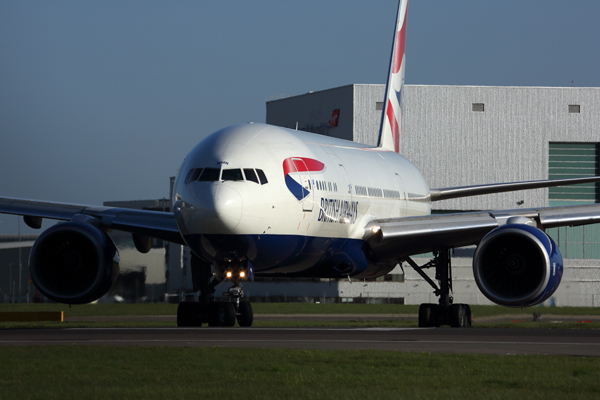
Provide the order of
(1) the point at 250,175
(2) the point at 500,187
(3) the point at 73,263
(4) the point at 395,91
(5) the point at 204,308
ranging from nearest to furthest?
(1) the point at 250,175 < (3) the point at 73,263 < (5) the point at 204,308 < (2) the point at 500,187 < (4) the point at 395,91

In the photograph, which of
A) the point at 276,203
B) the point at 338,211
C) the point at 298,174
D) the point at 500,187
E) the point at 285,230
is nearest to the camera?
the point at 276,203

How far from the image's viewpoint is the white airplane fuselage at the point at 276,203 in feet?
56.4

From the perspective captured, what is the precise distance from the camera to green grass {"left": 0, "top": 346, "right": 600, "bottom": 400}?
8.63 metres

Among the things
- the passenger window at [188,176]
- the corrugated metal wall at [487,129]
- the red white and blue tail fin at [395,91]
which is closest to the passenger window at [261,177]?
the passenger window at [188,176]

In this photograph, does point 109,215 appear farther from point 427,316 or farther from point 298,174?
point 427,316

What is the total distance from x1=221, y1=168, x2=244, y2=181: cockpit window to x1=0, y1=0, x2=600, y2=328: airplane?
2 centimetres

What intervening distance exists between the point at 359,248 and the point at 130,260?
18113mm

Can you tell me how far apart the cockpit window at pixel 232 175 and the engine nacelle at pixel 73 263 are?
4.09 m

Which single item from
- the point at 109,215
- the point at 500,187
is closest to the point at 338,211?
the point at 109,215

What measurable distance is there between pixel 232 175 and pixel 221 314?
210 inches

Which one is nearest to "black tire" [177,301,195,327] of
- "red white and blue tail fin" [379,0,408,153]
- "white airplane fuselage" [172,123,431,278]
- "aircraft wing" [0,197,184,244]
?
"aircraft wing" [0,197,184,244]

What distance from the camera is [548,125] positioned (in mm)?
59875

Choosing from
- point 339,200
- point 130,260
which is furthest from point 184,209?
point 130,260

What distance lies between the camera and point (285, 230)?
60.2 ft
